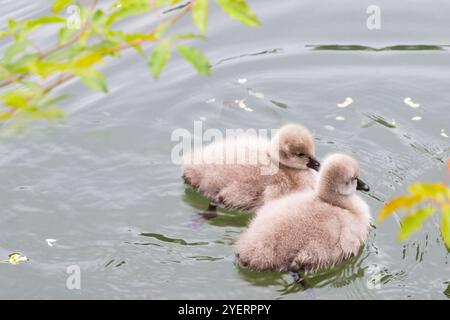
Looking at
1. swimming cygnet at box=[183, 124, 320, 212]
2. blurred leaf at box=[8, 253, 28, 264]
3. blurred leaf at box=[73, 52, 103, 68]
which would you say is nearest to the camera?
blurred leaf at box=[73, 52, 103, 68]

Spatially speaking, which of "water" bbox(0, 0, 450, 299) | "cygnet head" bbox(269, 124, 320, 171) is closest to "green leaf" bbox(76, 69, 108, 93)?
"water" bbox(0, 0, 450, 299)

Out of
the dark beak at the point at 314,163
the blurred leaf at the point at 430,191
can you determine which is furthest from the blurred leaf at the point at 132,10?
the dark beak at the point at 314,163

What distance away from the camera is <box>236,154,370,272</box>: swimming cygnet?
4.60 meters

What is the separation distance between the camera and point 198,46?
740cm

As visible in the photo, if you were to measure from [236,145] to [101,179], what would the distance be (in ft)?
3.38

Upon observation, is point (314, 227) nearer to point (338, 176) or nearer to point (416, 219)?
point (338, 176)

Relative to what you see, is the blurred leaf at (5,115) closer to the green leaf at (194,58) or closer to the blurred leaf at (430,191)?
the green leaf at (194,58)

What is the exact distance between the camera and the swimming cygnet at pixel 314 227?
460 cm

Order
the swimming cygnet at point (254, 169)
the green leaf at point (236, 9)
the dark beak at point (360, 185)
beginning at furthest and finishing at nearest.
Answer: the swimming cygnet at point (254, 169), the dark beak at point (360, 185), the green leaf at point (236, 9)

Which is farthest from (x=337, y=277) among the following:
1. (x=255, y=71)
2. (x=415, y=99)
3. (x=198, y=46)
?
(x=198, y=46)

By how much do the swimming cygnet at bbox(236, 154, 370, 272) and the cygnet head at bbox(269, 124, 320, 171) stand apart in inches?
12.6

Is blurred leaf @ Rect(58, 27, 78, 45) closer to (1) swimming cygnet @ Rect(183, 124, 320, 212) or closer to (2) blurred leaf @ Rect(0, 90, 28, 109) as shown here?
(2) blurred leaf @ Rect(0, 90, 28, 109)

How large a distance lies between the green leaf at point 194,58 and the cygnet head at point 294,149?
8.93 ft

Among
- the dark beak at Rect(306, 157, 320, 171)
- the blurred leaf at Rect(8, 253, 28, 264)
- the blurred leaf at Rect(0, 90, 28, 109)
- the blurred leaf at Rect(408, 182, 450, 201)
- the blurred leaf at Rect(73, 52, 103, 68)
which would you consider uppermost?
the blurred leaf at Rect(73, 52, 103, 68)
